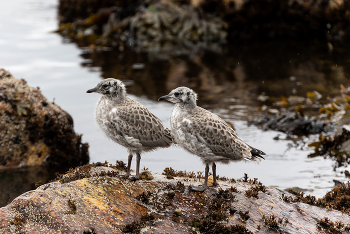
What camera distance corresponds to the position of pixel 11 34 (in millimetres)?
27156

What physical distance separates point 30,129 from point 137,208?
6069 millimetres

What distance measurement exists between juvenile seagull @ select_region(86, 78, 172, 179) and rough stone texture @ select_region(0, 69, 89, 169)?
14.7 ft

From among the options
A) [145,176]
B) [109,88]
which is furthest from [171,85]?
[145,176]

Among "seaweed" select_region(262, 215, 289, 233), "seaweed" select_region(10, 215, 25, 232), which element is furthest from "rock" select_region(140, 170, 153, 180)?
"seaweed" select_region(10, 215, 25, 232)

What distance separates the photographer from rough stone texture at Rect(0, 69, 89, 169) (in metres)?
11.8

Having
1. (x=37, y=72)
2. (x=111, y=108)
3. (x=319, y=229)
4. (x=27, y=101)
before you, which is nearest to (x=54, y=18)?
(x=37, y=72)

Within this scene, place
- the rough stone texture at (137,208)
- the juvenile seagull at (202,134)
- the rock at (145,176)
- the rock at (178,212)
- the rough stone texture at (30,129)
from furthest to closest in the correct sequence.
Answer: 1. the rough stone texture at (30,129)
2. the rock at (145,176)
3. the juvenile seagull at (202,134)
4. the rock at (178,212)
5. the rough stone texture at (137,208)

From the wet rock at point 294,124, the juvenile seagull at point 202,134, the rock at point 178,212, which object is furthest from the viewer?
the wet rock at point 294,124

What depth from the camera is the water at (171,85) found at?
40.4 feet

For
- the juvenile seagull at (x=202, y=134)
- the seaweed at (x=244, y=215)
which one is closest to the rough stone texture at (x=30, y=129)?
the juvenile seagull at (x=202, y=134)

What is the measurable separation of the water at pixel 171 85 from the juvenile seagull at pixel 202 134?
4.03 meters

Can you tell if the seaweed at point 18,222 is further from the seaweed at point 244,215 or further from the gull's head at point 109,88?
the seaweed at point 244,215

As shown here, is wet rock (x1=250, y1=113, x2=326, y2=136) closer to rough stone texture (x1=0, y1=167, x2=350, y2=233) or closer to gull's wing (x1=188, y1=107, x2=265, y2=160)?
rough stone texture (x1=0, y1=167, x2=350, y2=233)

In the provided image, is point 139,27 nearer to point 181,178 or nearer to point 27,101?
point 27,101
